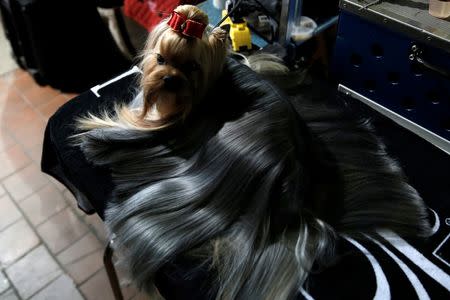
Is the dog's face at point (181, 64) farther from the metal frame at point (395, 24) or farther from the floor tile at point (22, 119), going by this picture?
the floor tile at point (22, 119)

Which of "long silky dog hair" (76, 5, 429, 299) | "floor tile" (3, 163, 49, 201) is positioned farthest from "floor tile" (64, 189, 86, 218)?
"long silky dog hair" (76, 5, 429, 299)

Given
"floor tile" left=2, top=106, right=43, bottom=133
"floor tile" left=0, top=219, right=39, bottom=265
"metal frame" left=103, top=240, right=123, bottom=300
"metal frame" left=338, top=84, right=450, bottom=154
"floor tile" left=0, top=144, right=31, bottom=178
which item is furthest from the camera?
"floor tile" left=2, top=106, right=43, bottom=133

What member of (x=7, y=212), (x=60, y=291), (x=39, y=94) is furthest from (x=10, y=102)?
(x=60, y=291)

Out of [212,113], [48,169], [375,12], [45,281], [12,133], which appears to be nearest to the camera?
[212,113]

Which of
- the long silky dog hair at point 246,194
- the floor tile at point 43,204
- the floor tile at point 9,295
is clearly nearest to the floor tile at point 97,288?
A: the floor tile at point 9,295

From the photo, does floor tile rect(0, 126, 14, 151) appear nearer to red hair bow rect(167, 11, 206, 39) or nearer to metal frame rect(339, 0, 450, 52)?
red hair bow rect(167, 11, 206, 39)

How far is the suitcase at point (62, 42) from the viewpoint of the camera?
192 cm

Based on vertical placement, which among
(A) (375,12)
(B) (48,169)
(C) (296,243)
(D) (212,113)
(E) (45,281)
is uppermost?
(A) (375,12)

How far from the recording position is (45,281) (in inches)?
61.4

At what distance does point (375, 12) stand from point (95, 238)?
3.95 feet

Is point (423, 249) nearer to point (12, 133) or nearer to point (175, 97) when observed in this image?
point (175, 97)

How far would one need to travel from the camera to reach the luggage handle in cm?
112

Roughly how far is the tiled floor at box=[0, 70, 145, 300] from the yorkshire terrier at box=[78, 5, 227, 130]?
29.8 inches

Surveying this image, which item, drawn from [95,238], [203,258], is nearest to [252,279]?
[203,258]
